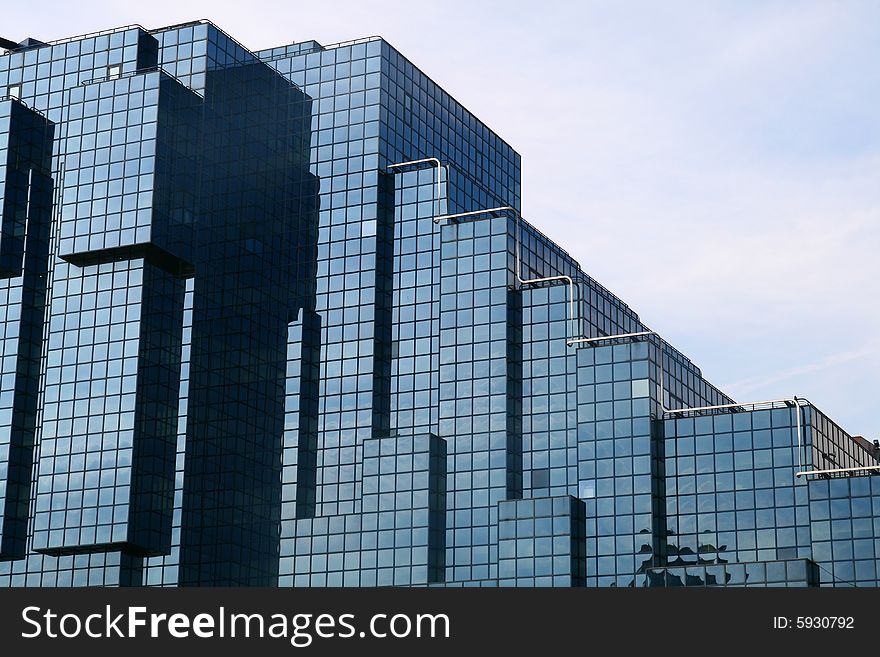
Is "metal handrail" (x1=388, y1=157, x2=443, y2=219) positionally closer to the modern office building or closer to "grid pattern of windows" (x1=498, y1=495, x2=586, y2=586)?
the modern office building

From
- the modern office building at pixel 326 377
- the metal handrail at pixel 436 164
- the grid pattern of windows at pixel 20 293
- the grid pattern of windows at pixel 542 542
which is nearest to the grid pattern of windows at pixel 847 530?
the modern office building at pixel 326 377

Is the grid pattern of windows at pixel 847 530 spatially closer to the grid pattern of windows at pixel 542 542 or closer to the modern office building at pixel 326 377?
the modern office building at pixel 326 377

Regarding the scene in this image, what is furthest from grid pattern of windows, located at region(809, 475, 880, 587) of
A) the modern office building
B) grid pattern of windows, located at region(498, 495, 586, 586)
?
grid pattern of windows, located at region(498, 495, 586, 586)

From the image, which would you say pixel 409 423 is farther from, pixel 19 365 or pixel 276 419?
pixel 19 365

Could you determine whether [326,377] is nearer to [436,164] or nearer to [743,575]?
[436,164]

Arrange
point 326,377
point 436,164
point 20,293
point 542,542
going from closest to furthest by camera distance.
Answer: point 542,542 → point 326,377 → point 20,293 → point 436,164

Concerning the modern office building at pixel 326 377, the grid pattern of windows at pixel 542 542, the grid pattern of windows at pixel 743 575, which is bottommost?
the grid pattern of windows at pixel 743 575

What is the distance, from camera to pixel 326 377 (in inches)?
5335

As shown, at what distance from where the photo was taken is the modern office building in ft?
395

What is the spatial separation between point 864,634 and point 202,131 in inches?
4424

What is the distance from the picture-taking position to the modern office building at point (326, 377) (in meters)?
120

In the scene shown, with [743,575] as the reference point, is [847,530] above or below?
above

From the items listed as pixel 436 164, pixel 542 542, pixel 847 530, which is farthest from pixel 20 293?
pixel 847 530

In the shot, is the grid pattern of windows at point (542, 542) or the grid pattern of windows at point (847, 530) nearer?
the grid pattern of windows at point (847, 530)
